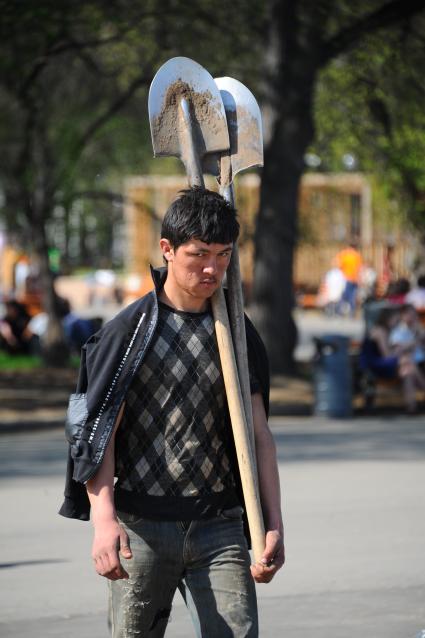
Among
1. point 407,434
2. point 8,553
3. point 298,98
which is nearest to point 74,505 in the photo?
point 8,553

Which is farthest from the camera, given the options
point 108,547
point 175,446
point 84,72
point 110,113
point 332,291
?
point 332,291

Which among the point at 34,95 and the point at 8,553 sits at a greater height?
the point at 34,95

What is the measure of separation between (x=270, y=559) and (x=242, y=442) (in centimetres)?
33

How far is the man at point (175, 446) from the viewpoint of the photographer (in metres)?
4.15

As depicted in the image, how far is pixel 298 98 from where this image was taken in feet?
61.0

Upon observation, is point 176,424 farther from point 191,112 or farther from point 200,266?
point 191,112

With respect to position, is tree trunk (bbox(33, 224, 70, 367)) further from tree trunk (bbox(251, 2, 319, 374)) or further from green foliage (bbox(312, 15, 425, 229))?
green foliage (bbox(312, 15, 425, 229))

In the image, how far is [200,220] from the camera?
13.6 feet

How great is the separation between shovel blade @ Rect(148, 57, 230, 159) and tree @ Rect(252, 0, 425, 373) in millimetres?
14061

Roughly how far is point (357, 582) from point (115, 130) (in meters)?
17.3

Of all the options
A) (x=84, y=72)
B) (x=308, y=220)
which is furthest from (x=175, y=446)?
(x=308, y=220)

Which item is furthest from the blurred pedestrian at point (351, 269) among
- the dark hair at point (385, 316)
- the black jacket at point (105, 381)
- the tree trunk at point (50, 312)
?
the black jacket at point (105, 381)

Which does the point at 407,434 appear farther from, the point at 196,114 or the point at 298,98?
the point at 196,114

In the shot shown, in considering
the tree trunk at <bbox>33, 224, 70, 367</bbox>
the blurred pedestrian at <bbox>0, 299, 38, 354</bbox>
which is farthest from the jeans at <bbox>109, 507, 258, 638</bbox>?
the blurred pedestrian at <bbox>0, 299, 38, 354</bbox>
